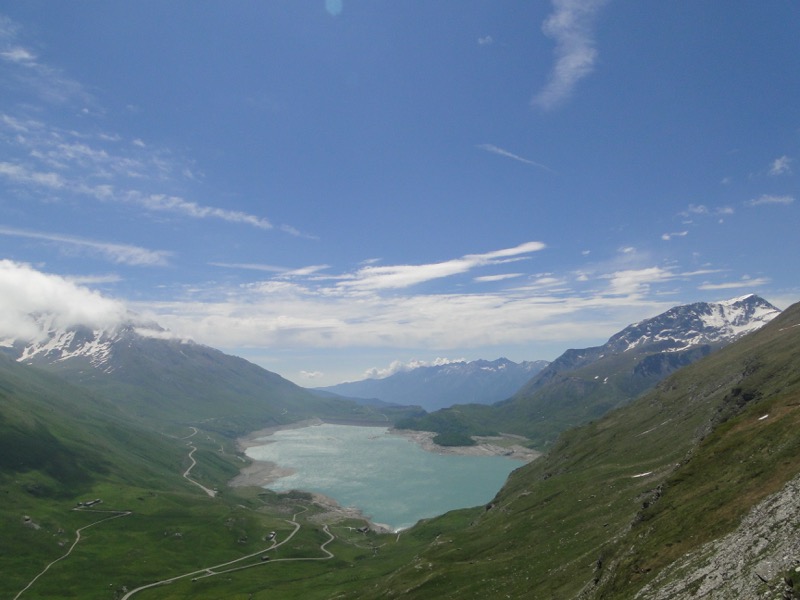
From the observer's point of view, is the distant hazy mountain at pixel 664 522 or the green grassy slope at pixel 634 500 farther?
the green grassy slope at pixel 634 500

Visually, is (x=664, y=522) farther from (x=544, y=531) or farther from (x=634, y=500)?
(x=544, y=531)

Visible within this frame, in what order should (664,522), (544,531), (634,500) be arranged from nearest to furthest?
(664,522), (634,500), (544,531)

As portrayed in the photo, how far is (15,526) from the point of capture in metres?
167

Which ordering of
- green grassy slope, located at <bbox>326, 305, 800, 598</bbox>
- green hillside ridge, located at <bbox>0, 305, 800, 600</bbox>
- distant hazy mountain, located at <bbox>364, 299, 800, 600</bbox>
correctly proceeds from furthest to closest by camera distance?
green hillside ridge, located at <bbox>0, 305, 800, 600</bbox>, green grassy slope, located at <bbox>326, 305, 800, 598</bbox>, distant hazy mountain, located at <bbox>364, 299, 800, 600</bbox>

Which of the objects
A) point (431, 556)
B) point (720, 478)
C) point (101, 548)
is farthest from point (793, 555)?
point (101, 548)

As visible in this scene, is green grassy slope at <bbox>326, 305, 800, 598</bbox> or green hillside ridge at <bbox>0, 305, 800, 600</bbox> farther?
green hillside ridge at <bbox>0, 305, 800, 600</bbox>

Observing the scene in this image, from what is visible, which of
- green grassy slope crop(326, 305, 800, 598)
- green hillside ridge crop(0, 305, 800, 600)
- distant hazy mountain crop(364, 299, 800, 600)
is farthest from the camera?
green hillside ridge crop(0, 305, 800, 600)

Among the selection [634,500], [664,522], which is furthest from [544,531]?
[664,522]

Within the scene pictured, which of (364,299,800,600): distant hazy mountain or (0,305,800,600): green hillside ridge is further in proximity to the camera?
(0,305,800,600): green hillside ridge

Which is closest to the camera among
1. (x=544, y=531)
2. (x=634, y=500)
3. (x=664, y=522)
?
(x=664, y=522)

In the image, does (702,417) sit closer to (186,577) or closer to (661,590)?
(661,590)

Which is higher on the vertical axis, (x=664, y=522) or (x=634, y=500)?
(x=664, y=522)

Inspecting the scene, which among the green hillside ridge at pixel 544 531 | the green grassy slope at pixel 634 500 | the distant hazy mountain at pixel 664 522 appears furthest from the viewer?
the green hillside ridge at pixel 544 531

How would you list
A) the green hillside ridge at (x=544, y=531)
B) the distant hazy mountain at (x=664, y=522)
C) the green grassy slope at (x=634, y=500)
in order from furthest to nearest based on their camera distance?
the green hillside ridge at (x=544, y=531)
the green grassy slope at (x=634, y=500)
the distant hazy mountain at (x=664, y=522)
